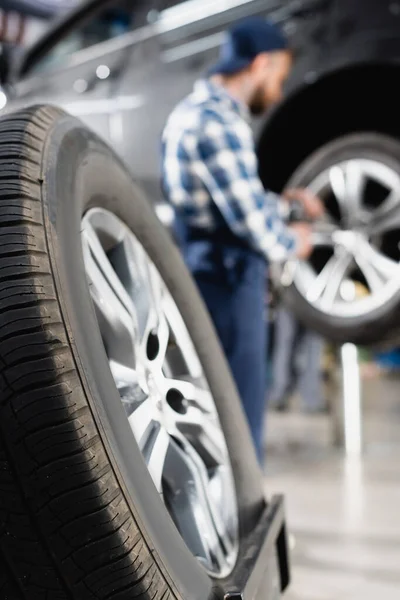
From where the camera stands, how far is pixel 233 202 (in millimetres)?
1719

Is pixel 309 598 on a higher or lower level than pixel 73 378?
higher

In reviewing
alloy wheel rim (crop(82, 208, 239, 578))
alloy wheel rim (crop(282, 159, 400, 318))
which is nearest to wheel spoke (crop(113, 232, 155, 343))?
alloy wheel rim (crop(82, 208, 239, 578))

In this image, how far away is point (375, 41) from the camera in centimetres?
218

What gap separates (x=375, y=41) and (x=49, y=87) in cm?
126

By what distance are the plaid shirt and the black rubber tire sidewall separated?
0.56 metres

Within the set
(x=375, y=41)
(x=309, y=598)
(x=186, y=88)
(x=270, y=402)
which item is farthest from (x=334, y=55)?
(x=270, y=402)

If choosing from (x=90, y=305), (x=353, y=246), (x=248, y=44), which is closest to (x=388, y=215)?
(x=353, y=246)

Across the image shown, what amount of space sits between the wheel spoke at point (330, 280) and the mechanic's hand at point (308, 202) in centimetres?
17

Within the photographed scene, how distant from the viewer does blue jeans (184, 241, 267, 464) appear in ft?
5.94

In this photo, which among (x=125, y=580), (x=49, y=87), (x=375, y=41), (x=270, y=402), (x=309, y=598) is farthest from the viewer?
(x=270, y=402)

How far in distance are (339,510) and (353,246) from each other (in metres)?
0.85

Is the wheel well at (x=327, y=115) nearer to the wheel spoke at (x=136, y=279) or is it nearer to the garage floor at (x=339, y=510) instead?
the garage floor at (x=339, y=510)

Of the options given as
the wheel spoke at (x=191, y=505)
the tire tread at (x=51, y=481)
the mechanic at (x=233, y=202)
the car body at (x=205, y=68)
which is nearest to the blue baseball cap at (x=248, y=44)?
the mechanic at (x=233, y=202)

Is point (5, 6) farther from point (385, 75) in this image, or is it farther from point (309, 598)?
point (309, 598)
